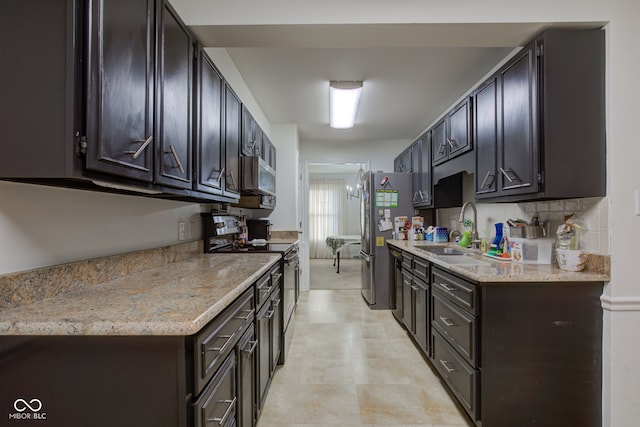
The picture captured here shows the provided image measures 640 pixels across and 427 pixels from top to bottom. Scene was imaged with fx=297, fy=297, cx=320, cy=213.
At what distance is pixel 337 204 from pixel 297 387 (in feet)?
22.1

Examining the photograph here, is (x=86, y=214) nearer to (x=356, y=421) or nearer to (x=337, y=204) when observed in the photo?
(x=356, y=421)

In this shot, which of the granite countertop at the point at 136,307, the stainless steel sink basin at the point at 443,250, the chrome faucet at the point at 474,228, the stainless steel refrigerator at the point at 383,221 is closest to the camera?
the granite countertop at the point at 136,307

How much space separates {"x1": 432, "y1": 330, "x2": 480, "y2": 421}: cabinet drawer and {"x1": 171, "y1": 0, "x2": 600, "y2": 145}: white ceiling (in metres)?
1.95

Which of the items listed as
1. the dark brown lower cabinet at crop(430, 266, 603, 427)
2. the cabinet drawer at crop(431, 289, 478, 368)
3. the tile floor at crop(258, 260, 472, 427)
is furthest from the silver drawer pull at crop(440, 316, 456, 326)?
the tile floor at crop(258, 260, 472, 427)

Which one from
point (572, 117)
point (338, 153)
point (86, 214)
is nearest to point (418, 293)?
point (572, 117)

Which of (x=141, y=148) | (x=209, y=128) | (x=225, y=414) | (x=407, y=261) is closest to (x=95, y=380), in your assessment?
(x=225, y=414)

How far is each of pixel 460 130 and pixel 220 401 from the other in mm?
2663

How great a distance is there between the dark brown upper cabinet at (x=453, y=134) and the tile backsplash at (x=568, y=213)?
625 mm

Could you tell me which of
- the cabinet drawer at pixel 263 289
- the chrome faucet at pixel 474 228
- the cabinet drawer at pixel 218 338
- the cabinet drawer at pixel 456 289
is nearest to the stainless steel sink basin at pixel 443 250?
the chrome faucet at pixel 474 228

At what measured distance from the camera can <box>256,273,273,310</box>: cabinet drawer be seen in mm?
1669

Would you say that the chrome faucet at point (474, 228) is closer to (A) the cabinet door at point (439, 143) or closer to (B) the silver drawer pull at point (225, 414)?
(A) the cabinet door at point (439, 143)

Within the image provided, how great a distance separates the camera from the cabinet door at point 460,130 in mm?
2488

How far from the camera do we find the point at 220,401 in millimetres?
1072

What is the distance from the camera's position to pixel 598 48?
1622 mm
